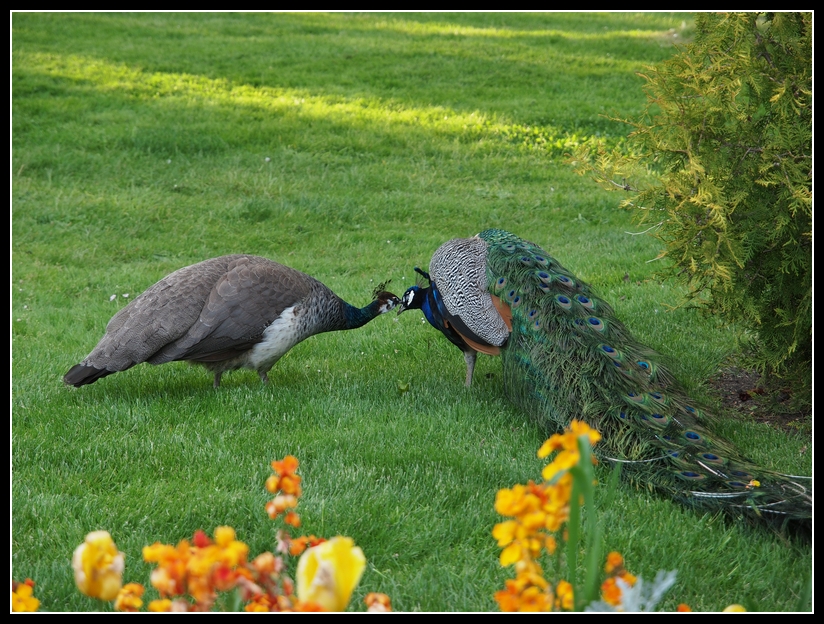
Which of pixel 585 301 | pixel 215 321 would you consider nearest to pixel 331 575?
pixel 585 301

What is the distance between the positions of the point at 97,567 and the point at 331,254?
7.40 meters

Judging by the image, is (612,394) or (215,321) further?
(215,321)

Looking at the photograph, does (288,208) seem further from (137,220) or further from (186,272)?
(186,272)

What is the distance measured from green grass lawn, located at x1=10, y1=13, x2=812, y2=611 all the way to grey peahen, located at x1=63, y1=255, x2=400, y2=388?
10.8 inches

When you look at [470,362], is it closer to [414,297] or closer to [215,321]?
[414,297]

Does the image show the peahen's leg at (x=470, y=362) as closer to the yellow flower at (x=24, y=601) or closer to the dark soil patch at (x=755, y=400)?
the dark soil patch at (x=755, y=400)

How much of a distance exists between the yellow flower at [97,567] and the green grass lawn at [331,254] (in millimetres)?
1086

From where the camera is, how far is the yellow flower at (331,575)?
170 cm

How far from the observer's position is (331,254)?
9.07 m

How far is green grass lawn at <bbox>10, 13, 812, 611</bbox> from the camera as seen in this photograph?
3.61 m

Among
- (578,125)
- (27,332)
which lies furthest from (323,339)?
(578,125)

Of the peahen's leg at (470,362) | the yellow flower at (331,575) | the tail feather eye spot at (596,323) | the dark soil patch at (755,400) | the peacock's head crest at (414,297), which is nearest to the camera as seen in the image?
the yellow flower at (331,575)

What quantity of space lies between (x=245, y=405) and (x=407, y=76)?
1068 centimetres

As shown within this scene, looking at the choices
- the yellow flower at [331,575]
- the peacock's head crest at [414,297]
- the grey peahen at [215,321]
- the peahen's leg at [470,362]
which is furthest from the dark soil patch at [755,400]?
the yellow flower at [331,575]
